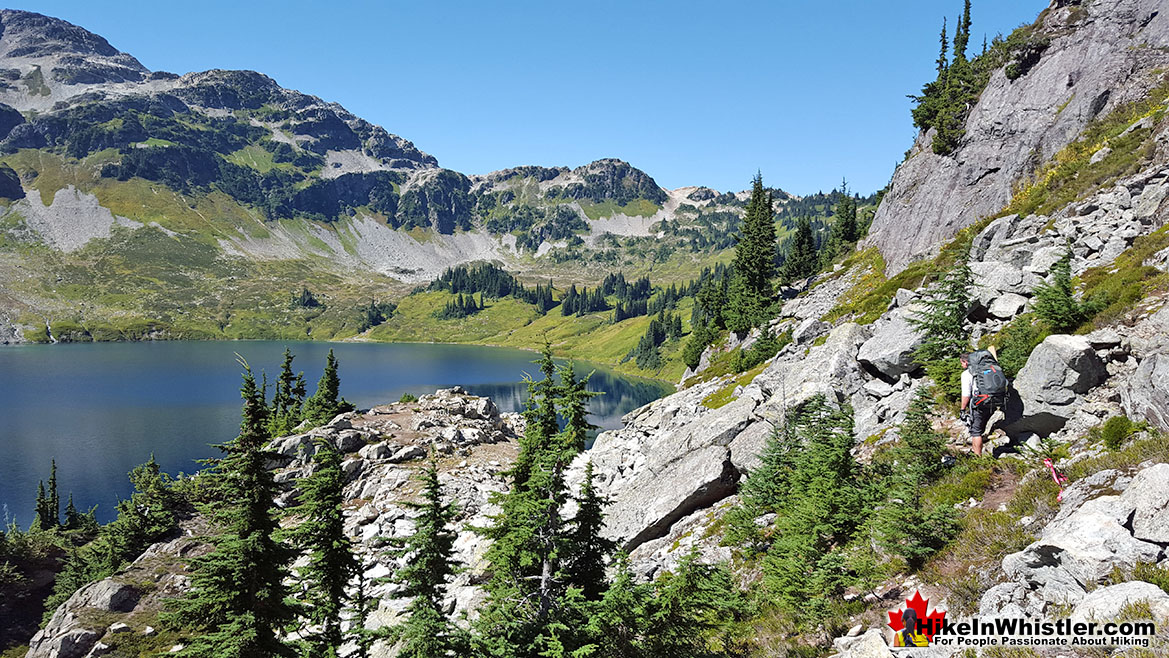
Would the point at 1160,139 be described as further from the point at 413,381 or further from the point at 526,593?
the point at 413,381

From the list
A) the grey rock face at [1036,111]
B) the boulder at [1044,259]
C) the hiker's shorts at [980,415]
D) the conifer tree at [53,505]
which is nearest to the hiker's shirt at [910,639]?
the hiker's shorts at [980,415]

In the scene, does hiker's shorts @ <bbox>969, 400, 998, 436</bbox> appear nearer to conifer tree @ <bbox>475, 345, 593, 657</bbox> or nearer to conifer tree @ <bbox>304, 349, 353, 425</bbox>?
conifer tree @ <bbox>475, 345, 593, 657</bbox>

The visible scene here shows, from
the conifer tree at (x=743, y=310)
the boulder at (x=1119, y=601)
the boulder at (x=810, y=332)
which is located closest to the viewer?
the boulder at (x=1119, y=601)

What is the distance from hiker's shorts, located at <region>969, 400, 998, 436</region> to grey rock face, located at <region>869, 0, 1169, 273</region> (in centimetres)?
4305

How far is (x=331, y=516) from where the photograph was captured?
747 inches

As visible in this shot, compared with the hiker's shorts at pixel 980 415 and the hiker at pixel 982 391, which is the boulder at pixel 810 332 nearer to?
the hiker at pixel 982 391

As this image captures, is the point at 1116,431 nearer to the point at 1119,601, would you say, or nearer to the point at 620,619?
the point at 1119,601

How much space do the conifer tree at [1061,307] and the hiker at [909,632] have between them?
1316 cm

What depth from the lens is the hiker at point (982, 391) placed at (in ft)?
53.1

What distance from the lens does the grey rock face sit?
42.7 metres

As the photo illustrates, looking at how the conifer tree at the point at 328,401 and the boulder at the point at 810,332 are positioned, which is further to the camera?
the conifer tree at the point at 328,401

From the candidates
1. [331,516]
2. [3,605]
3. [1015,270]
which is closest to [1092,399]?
[1015,270]

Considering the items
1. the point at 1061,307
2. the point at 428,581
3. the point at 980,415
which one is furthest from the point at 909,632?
the point at 1061,307

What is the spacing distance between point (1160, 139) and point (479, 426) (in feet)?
215
